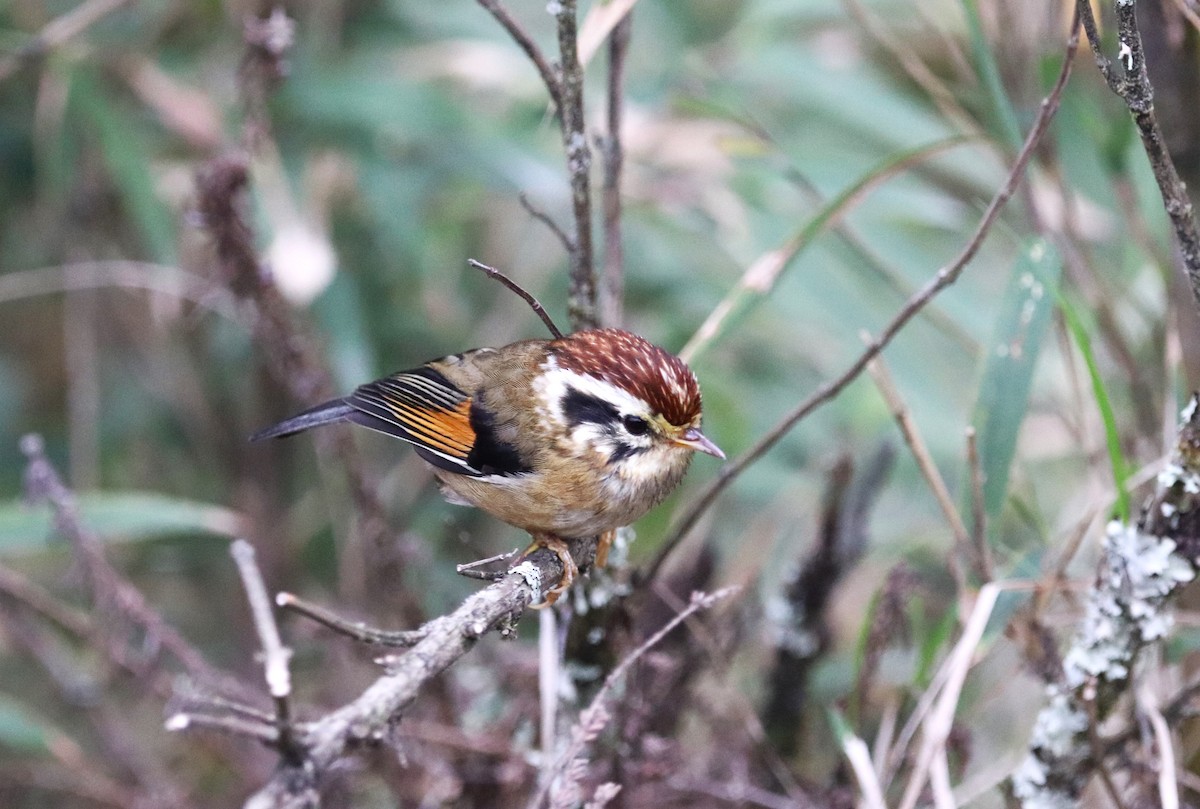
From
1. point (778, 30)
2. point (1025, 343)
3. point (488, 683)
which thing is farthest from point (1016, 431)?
point (778, 30)

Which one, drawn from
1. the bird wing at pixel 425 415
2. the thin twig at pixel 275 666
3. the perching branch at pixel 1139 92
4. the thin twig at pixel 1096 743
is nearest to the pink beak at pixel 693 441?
the bird wing at pixel 425 415

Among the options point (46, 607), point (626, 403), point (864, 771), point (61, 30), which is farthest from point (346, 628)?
point (61, 30)

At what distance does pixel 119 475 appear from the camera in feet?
13.7

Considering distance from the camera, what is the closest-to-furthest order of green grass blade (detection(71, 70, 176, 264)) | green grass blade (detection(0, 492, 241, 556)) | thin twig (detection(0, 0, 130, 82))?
green grass blade (detection(0, 492, 241, 556)) < thin twig (detection(0, 0, 130, 82)) < green grass blade (detection(71, 70, 176, 264))

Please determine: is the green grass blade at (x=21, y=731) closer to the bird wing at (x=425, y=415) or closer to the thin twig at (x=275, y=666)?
the bird wing at (x=425, y=415)

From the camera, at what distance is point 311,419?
2.27 metres

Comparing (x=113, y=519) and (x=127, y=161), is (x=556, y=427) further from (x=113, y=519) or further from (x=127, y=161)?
(x=127, y=161)

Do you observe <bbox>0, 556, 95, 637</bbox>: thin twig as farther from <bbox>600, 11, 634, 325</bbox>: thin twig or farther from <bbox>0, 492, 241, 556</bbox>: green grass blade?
<bbox>600, 11, 634, 325</bbox>: thin twig

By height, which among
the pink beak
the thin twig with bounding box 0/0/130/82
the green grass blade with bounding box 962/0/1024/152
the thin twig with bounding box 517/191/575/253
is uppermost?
the thin twig with bounding box 0/0/130/82

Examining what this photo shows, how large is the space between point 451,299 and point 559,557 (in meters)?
2.38

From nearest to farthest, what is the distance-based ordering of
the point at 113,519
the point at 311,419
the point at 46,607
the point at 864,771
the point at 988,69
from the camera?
the point at 864,771
the point at 311,419
the point at 988,69
the point at 46,607
the point at 113,519

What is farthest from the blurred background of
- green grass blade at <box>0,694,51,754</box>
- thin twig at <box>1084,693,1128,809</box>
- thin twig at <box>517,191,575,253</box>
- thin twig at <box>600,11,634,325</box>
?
thin twig at <box>517,191,575,253</box>

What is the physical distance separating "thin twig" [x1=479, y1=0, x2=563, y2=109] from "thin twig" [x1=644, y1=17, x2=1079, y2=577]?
629 mm

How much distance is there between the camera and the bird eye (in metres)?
2.15
